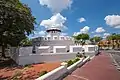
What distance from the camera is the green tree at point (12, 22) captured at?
2267 centimetres

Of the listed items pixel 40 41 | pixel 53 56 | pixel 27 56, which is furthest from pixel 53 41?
pixel 27 56

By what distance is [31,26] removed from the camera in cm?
2748

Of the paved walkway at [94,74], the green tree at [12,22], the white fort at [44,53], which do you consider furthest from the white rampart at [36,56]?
the paved walkway at [94,74]

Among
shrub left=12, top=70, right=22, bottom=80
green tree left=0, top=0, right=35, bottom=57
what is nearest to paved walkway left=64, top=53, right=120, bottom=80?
shrub left=12, top=70, right=22, bottom=80

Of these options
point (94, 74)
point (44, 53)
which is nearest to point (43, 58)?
point (44, 53)

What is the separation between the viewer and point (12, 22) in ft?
78.9

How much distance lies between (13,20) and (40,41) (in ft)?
40.9

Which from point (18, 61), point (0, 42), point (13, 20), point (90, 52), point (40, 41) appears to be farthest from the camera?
point (40, 41)

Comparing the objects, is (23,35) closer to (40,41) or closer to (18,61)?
(18,61)

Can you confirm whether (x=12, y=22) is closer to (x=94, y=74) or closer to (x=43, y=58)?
(x=43, y=58)

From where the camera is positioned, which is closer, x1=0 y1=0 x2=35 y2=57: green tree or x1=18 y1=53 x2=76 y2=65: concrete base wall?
x1=18 y1=53 x2=76 y2=65: concrete base wall

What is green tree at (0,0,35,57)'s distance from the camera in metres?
Result: 22.7

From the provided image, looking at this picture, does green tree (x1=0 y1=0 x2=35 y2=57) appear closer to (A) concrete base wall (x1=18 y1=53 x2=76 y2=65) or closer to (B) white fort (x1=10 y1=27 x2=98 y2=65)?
(B) white fort (x1=10 y1=27 x2=98 y2=65)

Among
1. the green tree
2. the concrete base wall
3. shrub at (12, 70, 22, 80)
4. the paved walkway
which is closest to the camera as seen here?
the paved walkway
